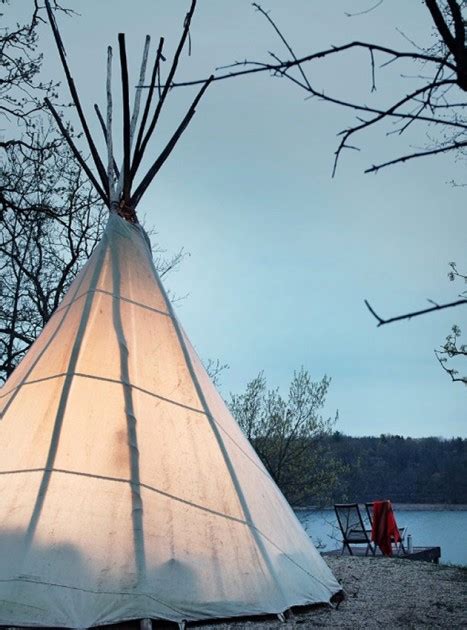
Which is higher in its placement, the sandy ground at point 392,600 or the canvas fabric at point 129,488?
the canvas fabric at point 129,488

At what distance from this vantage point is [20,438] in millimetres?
4004

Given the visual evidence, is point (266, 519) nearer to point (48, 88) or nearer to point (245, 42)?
point (245, 42)

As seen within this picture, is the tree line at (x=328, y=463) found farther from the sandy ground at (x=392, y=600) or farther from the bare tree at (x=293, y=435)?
the sandy ground at (x=392, y=600)

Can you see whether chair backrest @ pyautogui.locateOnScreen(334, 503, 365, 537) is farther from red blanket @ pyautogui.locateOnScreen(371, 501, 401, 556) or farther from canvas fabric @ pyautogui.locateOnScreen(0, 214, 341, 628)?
canvas fabric @ pyautogui.locateOnScreen(0, 214, 341, 628)

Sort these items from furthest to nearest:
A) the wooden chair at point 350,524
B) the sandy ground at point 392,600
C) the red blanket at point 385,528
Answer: the wooden chair at point 350,524
the red blanket at point 385,528
the sandy ground at point 392,600

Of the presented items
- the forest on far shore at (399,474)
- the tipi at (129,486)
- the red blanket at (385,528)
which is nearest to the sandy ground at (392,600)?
the tipi at (129,486)

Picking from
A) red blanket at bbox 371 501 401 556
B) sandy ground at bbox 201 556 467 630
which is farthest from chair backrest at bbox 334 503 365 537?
sandy ground at bbox 201 556 467 630

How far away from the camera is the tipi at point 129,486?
11.0 feet

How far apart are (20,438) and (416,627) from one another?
Result: 8.38 feet

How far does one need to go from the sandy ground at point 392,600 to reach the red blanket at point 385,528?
2338 mm

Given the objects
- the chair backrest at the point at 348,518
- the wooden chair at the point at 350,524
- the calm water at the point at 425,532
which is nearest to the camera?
the wooden chair at the point at 350,524

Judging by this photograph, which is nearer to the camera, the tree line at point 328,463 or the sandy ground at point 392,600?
the sandy ground at point 392,600

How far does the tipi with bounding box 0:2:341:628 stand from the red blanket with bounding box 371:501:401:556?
20.3 ft

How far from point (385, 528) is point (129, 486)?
7505mm
